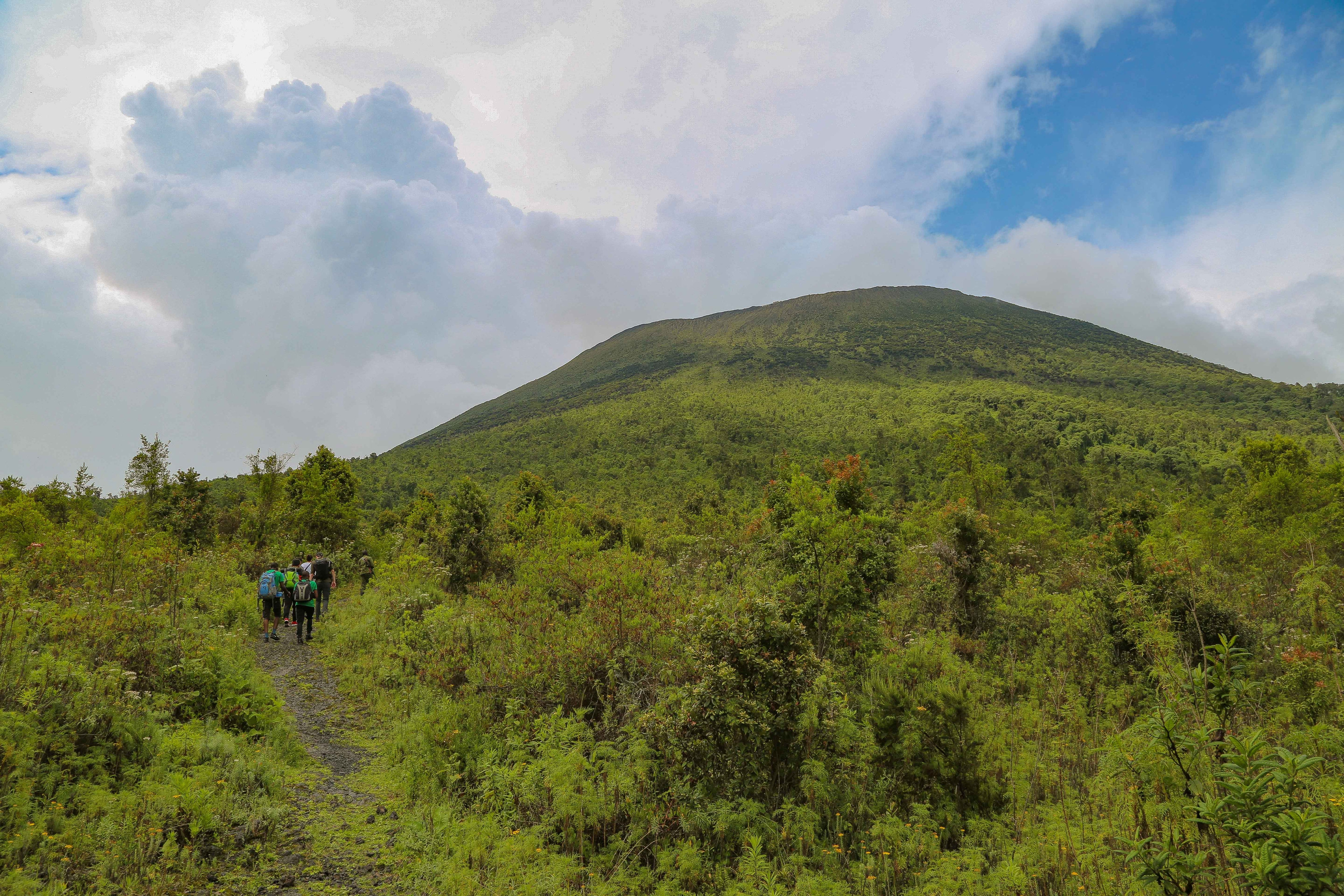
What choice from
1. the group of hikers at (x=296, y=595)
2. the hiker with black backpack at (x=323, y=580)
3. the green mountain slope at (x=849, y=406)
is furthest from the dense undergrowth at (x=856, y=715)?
the green mountain slope at (x=849, y=406)

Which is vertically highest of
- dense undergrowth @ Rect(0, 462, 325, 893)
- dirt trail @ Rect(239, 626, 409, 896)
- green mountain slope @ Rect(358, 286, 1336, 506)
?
green mountain slope @ Rect(358, 286, 1336, 506)

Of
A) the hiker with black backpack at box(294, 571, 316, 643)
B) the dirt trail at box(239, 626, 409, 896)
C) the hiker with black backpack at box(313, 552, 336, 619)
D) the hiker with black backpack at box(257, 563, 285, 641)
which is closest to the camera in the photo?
the dirt trail at box(239, 626, 409, 896)

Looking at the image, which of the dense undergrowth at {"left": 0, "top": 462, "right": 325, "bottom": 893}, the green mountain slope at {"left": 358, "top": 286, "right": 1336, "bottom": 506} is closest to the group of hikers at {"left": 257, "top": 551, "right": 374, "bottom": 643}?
the dense undergrowth at {"left": 0, "top": 462, "right": 325, "bottom": 893}

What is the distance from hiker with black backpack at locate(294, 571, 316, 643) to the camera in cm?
1152

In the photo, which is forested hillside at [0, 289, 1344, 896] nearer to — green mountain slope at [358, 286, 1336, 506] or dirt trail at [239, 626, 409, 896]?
dirt trail at [239, 626, 409, 896]

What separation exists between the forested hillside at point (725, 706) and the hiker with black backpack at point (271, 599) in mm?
642

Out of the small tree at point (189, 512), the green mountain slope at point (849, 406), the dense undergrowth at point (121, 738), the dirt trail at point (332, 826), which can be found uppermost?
the green mountain slope at point (849, 406)

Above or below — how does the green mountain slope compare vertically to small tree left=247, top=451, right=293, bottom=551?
above

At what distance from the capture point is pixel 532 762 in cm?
623

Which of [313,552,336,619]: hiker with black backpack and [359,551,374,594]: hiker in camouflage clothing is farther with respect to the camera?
[359,551,374,594]: hiker in camouflage clothing

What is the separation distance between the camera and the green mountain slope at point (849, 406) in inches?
2162

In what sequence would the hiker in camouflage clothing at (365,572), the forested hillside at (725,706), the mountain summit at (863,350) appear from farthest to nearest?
the mountain summit at (863,350) < the hiker in camouflage clothing at (365,572) < the forested hillside at (725,706)

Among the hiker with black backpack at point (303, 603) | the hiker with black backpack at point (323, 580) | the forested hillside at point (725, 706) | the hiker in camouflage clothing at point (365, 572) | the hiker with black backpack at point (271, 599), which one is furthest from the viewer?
the hiker in camouflage clothing at point (365, 572)

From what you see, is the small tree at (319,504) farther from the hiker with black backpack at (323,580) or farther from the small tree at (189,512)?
the hiker with black backpack at (323,580)
